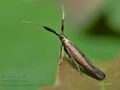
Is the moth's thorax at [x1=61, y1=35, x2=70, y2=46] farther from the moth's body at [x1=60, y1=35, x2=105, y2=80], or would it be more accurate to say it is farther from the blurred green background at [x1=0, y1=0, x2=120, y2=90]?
the blurred green background at [x1=0, y1=0, x2=120, y2=90]

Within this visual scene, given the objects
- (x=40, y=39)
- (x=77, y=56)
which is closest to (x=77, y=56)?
(x=77, y=56)

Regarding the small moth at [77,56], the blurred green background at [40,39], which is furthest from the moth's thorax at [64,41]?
the blurred green background at [40,39]

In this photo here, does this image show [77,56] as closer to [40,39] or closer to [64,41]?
[64,41]

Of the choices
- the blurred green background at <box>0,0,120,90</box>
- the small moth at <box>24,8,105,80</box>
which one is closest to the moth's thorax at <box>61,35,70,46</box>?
the small moth at <box>24,8,105,80</box>

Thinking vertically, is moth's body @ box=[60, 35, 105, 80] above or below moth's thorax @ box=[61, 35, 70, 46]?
below

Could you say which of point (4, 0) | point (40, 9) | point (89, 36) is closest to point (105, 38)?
point (89, 36)

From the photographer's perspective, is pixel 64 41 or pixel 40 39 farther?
pixel 40 39

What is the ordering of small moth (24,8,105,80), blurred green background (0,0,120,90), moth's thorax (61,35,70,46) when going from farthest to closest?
blurred green background (0,0,120,90) → moth's thorax (61,35,70,46) → small moth (24,8,105,80)

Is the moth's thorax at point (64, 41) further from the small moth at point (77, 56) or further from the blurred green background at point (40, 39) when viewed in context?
the blurred green background at point (40, 39)

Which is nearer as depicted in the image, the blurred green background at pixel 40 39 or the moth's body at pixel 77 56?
the moth's body at pixel 77 56
